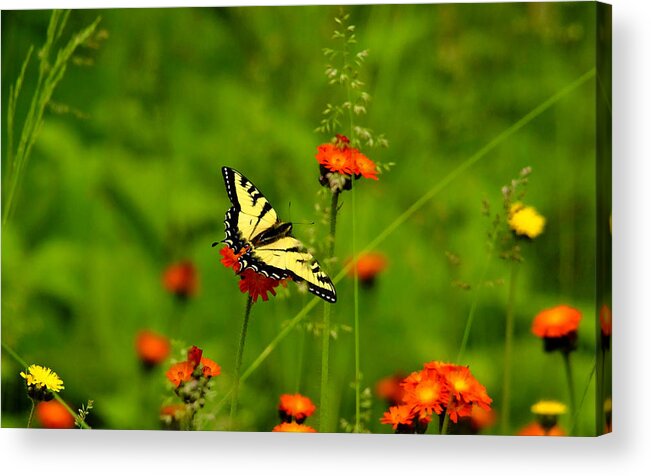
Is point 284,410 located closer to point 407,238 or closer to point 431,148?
point 407,238

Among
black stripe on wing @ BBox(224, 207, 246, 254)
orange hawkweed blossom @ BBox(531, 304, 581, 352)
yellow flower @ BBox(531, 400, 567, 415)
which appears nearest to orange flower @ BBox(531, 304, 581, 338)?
orange hawkweed blossom @ BBox(531, 304, 581, 352)

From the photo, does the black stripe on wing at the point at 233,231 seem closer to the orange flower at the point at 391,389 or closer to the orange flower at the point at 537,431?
the orange flower at the point at 391,389

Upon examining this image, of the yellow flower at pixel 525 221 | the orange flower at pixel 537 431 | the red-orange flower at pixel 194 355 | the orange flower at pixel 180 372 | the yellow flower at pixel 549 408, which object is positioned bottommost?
the orange flower at pixel 537 431

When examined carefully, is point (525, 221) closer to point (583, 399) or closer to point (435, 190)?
point (435, 190)

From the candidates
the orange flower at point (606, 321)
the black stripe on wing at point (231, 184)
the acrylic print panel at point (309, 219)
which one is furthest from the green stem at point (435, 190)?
the orange flower at point (606, 321)

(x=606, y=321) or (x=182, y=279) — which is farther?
(x=182, y=279)

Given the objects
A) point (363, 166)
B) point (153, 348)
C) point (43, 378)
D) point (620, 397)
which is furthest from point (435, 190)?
point (43, 378)

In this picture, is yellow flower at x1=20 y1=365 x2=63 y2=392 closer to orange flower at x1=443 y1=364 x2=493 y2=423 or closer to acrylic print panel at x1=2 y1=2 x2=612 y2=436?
acrylic print panel at x1=2 y1=2 x2=612 y2=436
